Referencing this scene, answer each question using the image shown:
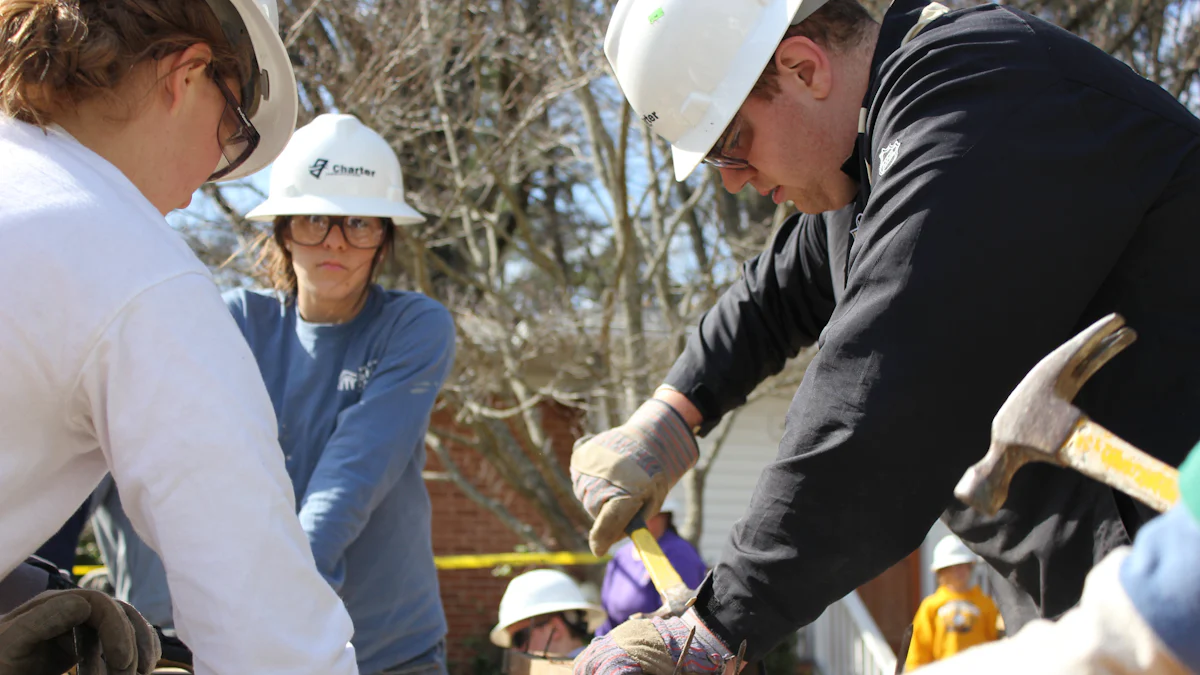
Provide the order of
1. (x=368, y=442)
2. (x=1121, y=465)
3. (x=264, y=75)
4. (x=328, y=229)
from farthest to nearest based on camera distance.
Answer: (x=328, y=229) → (x=368, y=442) → (x=264, y=75) → (x=1121, y=465)

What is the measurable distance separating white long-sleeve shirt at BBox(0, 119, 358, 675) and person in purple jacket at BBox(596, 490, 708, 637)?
194 inches

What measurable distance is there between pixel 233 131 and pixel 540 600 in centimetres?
412

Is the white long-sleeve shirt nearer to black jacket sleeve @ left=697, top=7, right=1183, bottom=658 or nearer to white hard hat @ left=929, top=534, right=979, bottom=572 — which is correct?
black jacket sleeve @ left=697, top=7, right=1183, bottom=658

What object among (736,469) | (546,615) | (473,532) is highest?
(546,615)

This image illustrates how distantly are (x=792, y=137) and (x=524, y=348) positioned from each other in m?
6.71

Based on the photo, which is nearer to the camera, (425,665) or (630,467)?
(630,467)

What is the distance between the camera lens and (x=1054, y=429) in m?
1.41

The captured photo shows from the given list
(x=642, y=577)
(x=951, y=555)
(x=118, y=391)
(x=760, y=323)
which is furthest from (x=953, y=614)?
(x=118, y=391)

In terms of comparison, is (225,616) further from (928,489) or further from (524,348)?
(524,348)

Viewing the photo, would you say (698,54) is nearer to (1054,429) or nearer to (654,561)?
(654,561)

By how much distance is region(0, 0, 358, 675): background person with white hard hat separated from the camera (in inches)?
62.0

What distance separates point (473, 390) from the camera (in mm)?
8672

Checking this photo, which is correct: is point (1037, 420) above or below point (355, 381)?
above

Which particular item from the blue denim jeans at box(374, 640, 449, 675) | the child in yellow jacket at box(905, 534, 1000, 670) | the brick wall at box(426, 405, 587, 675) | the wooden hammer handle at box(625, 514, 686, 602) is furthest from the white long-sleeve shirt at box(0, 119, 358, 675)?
the brick wall at box(426, 405, 587, 675)
